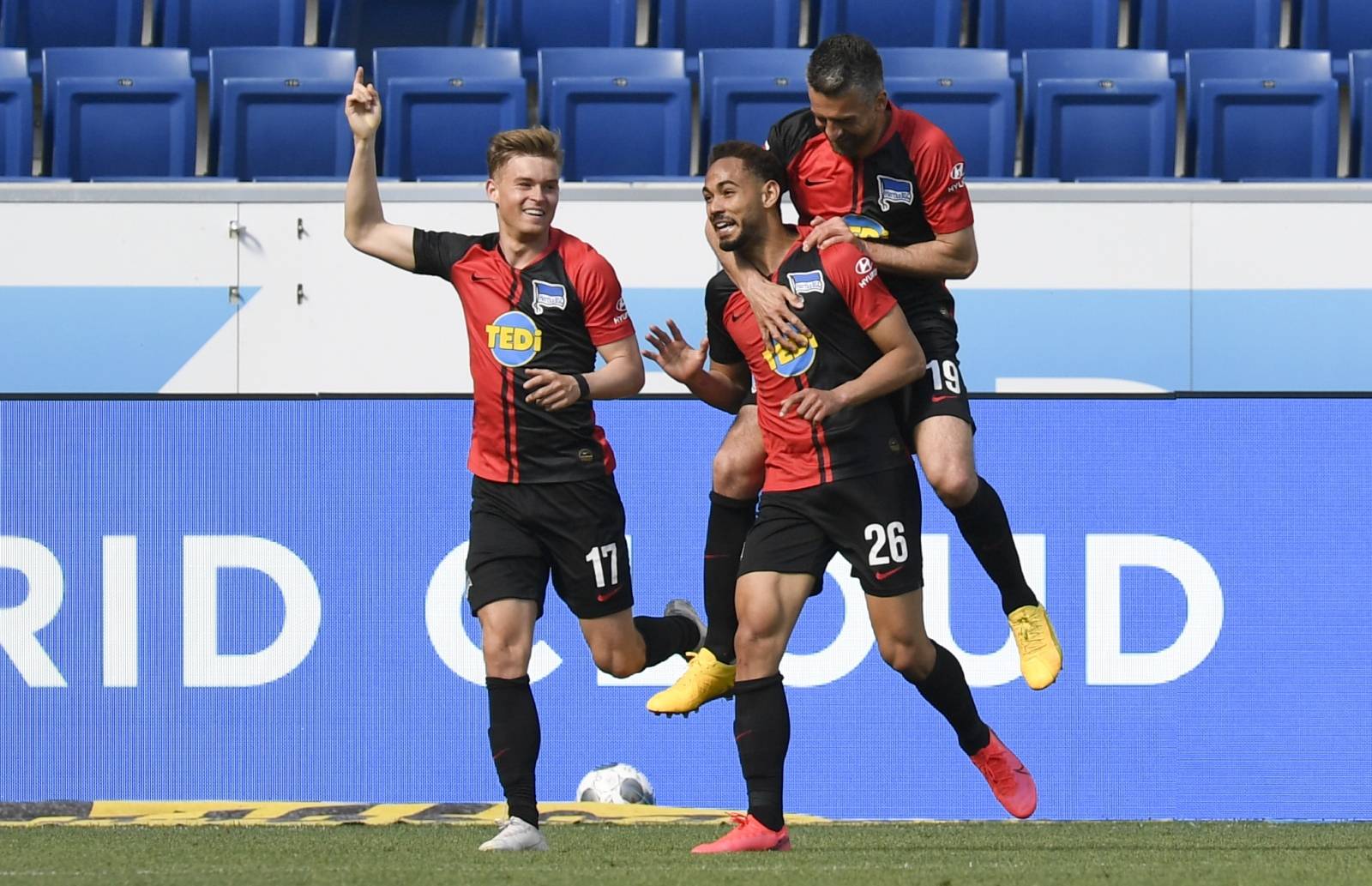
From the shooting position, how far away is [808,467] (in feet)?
17.7

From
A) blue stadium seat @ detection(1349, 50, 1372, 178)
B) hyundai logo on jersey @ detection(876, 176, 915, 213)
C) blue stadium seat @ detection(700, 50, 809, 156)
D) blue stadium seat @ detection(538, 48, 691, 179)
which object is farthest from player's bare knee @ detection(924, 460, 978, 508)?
blue stadium seat @ detection(1349, 50, 1372, 178)

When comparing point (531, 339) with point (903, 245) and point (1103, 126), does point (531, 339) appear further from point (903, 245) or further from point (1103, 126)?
point (1103, 126)

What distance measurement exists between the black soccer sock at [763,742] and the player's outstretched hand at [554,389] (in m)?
0.94

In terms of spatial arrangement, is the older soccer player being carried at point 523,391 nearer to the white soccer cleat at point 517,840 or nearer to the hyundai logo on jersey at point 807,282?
the white soccer cleat at point 517,840

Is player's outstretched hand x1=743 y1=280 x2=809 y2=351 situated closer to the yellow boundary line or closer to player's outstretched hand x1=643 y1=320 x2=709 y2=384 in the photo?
player's outstretched hand x1=643 y1=320 x2=709 y2=384

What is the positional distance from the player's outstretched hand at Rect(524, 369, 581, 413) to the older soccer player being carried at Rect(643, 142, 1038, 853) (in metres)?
0.51

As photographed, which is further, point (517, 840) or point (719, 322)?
point (719, 322)

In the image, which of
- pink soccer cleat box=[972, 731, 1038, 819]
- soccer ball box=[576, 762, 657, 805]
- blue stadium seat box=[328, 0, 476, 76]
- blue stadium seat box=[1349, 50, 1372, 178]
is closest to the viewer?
pink soccer cleat box=[972, 731, 1038, 819]

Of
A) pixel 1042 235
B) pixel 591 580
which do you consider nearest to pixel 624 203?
pixel 1042 235

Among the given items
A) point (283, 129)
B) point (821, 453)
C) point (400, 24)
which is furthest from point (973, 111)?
point (821, 453)

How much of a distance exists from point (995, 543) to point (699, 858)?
55.3 inches

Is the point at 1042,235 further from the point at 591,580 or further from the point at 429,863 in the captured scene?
the point at 429,863

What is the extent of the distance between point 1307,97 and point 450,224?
15.0 ft

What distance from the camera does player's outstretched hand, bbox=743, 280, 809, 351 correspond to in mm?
5359
